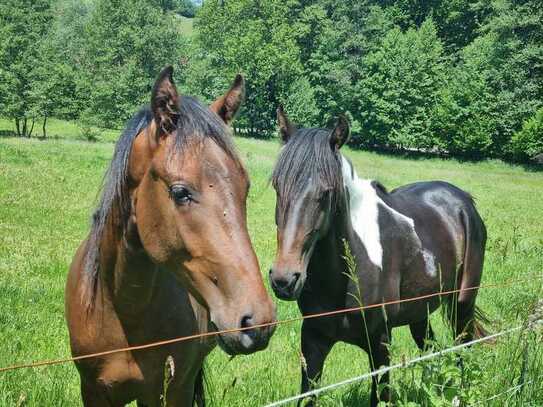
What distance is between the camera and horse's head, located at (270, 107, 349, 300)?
298 cm

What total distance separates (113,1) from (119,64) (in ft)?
21.4

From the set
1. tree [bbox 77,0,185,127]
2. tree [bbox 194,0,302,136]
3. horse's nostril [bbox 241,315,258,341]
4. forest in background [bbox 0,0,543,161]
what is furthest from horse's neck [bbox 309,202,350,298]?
tree [bbox 194,0,302,136]

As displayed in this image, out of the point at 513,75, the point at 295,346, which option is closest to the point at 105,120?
the point at 513,75

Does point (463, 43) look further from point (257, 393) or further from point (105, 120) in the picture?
point (257, 393)

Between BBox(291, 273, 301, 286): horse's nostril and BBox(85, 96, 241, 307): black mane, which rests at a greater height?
BBox(85, 96, 241, 307): black mane

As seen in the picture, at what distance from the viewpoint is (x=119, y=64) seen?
1777 inches

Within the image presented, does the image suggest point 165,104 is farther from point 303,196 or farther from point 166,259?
point 303,196

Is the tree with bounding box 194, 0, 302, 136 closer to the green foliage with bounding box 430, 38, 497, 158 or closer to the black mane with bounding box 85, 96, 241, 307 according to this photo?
the green foliage with bounding box 430, 38, 497, 158

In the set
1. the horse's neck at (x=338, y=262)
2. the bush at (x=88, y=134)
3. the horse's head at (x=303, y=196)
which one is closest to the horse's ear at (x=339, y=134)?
the horse's head at (x=303, y=196)

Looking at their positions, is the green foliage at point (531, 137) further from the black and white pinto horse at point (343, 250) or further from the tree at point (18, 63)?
the black and white pinto horse at point (343, 250)

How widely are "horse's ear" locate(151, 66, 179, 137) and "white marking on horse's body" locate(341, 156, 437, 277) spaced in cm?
187

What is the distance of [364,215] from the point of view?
3.89 metres

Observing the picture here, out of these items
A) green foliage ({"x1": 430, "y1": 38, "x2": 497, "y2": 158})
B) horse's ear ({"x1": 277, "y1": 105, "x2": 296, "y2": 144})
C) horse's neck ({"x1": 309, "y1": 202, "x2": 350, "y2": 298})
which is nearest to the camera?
horse's neck ({"x1": 309, "y1": 202, "x2": 350, "y2": 298})

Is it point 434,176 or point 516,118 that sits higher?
point 516,118
